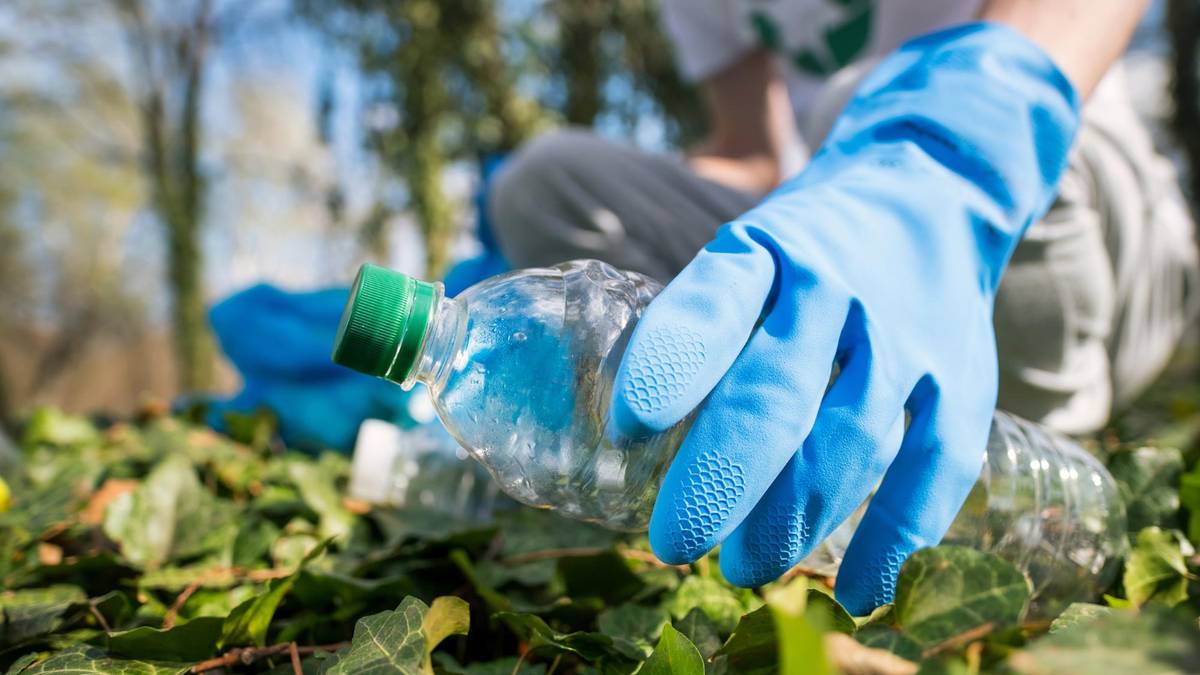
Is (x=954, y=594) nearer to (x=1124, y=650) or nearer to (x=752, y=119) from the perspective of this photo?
(x=1124, y=650)

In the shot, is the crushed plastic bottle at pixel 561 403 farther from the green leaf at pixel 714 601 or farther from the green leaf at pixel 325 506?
the green leaf at pixel 325 506

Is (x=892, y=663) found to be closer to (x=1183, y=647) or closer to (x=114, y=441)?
(x=1183, y=647)

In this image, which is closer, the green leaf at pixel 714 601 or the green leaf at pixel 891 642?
the green leaf at pixel 891 642

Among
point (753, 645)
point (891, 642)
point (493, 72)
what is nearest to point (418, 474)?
point (753, 645)

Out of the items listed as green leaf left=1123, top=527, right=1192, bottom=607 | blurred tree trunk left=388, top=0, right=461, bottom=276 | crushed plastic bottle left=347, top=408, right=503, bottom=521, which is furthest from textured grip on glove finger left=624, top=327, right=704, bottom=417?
blurred tree trunk left=388, top=0, right=461, bottom=276

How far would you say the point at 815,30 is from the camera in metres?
2.31

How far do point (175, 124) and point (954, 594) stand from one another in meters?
13.2

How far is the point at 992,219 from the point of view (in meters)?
0.92

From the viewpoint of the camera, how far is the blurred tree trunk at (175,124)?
10.8 m

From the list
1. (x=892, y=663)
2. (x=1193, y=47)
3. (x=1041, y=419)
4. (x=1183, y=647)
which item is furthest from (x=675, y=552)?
(x=1193, y=47)

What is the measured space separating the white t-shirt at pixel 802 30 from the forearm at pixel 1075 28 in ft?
2.81

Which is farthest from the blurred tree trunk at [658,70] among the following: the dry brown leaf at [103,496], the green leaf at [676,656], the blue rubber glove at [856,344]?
the green leaf at [676,656]

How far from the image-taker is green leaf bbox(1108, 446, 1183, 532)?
908 mm

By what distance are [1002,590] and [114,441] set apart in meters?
2.05
